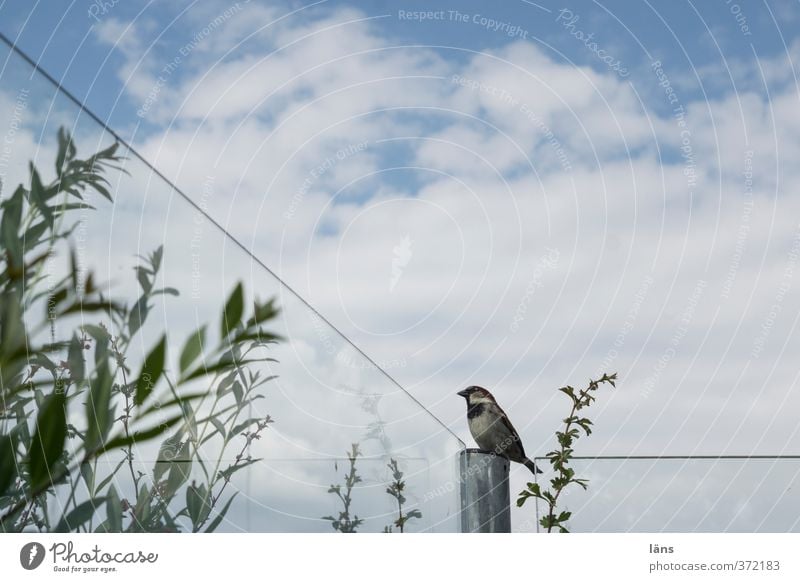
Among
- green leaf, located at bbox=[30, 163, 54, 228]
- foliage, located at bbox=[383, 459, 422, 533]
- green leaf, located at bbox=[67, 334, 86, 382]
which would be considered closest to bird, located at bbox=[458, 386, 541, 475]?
foliage, located at bbox=[383, 459, 422, 533]

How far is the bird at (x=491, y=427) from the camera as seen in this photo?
1859mm

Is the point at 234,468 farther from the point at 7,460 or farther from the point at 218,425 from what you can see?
the point at 7,460

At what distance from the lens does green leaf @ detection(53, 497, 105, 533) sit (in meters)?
1.28

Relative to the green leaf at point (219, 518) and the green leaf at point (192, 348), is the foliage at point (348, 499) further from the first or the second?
the green leaf at point (192, 348)

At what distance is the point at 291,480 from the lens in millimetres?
1607

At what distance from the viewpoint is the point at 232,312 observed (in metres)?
1.50

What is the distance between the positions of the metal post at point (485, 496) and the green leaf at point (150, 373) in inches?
26.6
